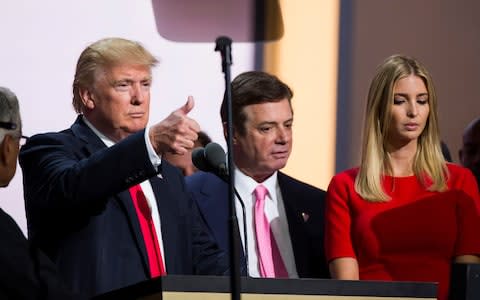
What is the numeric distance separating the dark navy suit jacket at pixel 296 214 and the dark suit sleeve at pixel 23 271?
123cm

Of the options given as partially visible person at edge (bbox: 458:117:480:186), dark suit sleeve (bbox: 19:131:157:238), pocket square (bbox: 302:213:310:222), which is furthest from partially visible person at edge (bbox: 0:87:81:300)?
partially visible person at edge (bbox: 458:117:480:186)

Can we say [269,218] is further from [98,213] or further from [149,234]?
[98,213]

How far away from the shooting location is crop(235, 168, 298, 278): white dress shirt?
446 cm

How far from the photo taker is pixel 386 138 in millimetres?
4387

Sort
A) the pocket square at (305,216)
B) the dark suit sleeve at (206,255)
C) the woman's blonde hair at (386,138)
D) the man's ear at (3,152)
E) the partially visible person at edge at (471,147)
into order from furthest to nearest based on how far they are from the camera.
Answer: the partially visible person at edge at (471,147) < the pocket square at (305,216) < the woman's blonde hair at (386,138) < the dark suit sleeve at (206,255) < the man's ear at (3,152)

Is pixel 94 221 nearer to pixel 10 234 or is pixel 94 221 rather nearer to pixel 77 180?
pixel 77 180

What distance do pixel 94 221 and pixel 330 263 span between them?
0.77m

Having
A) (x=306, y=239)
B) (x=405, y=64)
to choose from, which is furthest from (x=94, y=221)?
(x=405, y=64)

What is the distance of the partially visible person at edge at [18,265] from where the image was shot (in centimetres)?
319

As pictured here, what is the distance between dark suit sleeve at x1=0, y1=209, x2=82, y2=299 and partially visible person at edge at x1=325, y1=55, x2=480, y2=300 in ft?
3.84

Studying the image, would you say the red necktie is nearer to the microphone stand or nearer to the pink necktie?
the pink necktie

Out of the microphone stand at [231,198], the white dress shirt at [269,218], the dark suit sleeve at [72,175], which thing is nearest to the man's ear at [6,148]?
the dark suit sleeve at [72,175]

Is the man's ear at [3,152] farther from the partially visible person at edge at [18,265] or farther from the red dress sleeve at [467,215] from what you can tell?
the red dress sleeve at [467,215]

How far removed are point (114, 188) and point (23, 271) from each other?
0.55 m
